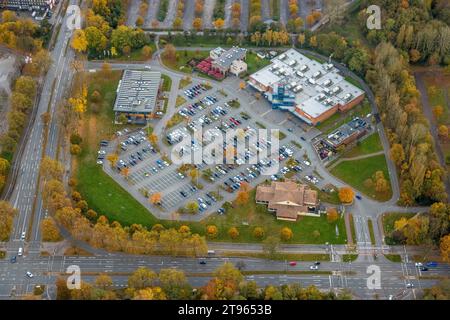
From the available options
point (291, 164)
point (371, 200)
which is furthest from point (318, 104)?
point (371, 200)

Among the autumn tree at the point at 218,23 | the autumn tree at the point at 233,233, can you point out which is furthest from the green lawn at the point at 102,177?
the autumn tree at the point at 218,23

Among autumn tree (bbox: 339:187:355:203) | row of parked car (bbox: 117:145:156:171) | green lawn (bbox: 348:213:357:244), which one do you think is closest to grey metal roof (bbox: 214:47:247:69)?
row of parked car (bbox: 117:145:156:171)

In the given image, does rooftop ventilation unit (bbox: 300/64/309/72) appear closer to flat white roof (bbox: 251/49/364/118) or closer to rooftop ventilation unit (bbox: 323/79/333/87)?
flat white roof (bbox: 251/49/364/118)

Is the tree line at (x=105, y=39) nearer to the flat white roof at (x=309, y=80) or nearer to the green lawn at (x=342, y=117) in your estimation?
the flat white roof at (x=309, y=80)

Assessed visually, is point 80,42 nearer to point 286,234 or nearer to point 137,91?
point 137,91

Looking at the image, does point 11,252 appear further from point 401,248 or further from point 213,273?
point 401,248

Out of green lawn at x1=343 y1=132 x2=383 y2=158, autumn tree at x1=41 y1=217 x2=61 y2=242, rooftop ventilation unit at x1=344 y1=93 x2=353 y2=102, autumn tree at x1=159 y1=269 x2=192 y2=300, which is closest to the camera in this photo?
autumn tree at x1=159 y1=269 x2=192 y2=300
